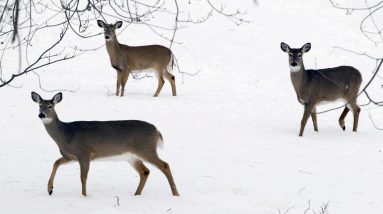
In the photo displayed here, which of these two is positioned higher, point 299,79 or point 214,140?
point 299,79

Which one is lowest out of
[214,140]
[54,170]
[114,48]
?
[214,140]

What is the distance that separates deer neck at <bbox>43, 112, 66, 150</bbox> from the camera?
27.7ft

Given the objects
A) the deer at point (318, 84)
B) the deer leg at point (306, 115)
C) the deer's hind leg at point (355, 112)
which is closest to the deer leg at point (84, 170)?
the deer leg at point (306, 115)

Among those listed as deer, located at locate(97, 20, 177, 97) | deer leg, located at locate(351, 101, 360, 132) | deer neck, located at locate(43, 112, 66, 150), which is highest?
deer neck, located at locate(43, 112, 66, 150)

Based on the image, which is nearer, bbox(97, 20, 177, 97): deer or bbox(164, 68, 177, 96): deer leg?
bbox(97, 20, 177, 97): deer

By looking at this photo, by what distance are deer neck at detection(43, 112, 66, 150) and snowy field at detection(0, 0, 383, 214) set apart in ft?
1.95

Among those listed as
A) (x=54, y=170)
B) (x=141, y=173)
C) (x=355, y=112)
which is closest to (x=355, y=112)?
(x=355, y=112)

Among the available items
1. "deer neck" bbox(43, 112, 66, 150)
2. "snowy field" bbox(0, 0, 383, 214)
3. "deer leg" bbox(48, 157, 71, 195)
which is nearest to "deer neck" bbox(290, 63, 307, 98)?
"snowy field" bbox(0, 0, 383, 214)

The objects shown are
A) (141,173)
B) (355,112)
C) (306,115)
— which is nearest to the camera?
(141,173)

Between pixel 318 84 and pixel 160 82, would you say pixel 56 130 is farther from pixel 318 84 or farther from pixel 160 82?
pixel 160 82

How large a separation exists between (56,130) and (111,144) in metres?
0.71

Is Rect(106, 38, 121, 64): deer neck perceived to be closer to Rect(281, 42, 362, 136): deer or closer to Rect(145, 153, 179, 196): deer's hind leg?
Rect(281, 42, 362, 136): deer

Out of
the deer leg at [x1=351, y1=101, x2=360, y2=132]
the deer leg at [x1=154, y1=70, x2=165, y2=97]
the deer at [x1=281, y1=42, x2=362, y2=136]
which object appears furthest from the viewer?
the deer leg at [x1=154, y1=70, x2=165, y2=97]

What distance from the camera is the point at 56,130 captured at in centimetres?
854
